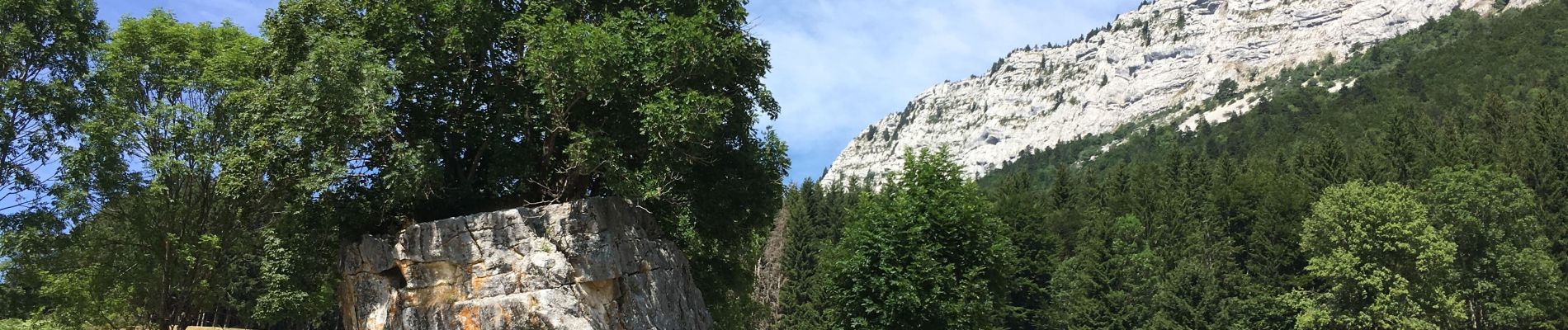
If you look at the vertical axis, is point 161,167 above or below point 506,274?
above

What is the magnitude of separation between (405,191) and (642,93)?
4.17 m

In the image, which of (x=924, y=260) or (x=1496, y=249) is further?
(x=1496, y=249)

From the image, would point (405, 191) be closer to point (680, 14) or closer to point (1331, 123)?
point (680, 14)

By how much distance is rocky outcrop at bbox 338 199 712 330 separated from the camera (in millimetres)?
16297

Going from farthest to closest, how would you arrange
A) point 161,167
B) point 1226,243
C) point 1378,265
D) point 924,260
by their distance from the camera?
point 1226,243, point 1378,265, point 924,260, point 161,167

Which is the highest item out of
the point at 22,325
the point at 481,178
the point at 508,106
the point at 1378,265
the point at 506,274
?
the point at 508,106

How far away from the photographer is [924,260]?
27609 mm

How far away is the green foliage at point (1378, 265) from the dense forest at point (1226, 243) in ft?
0.30

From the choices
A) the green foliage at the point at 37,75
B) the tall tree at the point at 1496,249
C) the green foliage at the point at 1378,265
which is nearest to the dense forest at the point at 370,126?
the green foliage at the point at 37,75

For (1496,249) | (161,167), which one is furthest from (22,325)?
(1496,249)

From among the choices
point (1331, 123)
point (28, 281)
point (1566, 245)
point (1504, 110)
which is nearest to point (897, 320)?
point (28, 281)

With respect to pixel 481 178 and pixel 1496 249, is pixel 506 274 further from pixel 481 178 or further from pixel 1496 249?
pixel 1496 249

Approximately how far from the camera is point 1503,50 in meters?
118

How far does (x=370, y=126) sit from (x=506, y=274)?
10.8 feet
